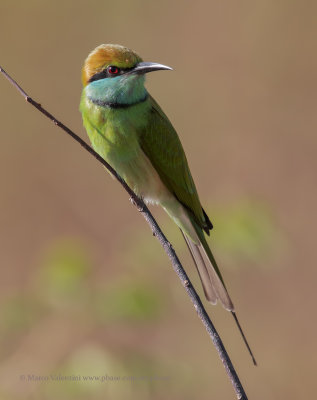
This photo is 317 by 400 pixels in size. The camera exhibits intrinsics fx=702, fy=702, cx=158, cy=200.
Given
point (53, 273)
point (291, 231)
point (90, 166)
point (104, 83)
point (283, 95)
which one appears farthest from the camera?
point (283, 95)

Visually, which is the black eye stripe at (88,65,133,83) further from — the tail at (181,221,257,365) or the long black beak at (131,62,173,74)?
the tail at (181,221,257,365)

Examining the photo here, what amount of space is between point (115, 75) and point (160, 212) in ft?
4.31

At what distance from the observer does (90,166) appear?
4.05 m

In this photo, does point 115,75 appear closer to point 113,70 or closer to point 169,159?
point 113,70

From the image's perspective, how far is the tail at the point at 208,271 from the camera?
7.20 feet

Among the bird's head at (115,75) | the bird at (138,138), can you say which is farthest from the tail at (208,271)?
the bird's head at (115,75)

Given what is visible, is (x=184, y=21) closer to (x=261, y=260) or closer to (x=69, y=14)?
(x=69, y=14)

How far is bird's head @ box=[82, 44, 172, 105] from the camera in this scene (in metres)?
2.38

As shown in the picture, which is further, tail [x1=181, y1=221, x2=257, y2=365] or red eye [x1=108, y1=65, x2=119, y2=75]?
red eye [x1=108, y1=65, x2=119, y2=75]

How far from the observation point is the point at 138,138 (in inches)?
96.0

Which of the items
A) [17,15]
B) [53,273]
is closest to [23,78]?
[17,15]

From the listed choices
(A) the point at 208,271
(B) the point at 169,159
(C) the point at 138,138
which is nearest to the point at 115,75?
(C) the point at 138,138

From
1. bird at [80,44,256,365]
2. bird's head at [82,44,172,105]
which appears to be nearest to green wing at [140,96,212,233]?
bird at [80,44,256,365]

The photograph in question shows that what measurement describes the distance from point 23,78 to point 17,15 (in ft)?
1.70
